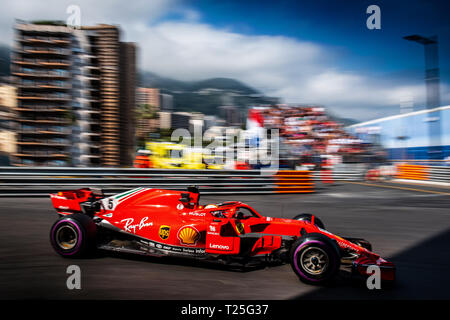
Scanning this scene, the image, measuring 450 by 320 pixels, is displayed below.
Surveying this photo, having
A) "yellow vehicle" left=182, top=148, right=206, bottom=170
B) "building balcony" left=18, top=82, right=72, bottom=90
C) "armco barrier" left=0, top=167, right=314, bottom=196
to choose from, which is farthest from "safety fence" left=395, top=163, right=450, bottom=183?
"building balcony" left=18, top=82, right=72, bottom=90

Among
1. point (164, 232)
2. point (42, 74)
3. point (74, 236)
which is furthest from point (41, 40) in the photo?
point (164, 232)

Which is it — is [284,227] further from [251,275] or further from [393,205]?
[393,205]

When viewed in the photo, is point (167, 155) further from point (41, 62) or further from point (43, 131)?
point (41, 62)

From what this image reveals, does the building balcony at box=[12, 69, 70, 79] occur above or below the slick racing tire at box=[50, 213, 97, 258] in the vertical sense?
above

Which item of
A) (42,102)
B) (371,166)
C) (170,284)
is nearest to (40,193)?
(170,284)

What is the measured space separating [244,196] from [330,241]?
717 centimetres

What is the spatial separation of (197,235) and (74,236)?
1.65m

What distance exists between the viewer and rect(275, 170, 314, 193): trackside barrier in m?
11.7

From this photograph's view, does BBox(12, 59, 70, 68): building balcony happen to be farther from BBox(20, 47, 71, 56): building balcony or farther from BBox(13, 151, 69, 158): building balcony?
BBox(13, 151, 69, 158): building balcony

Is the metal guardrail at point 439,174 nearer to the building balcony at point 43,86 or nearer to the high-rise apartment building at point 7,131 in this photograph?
the building balcony at point 43,86

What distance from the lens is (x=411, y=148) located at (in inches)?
1409

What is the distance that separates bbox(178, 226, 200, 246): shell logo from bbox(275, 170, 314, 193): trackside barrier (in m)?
7.37

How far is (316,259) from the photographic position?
3971 millimetres

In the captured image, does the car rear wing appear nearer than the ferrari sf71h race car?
No
